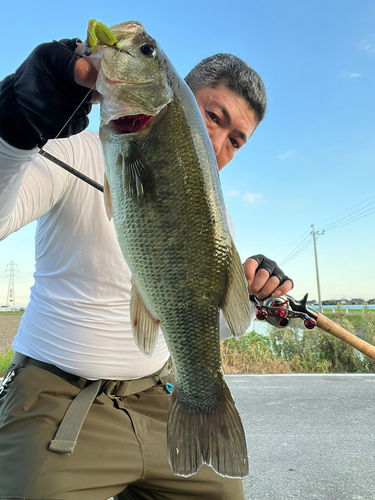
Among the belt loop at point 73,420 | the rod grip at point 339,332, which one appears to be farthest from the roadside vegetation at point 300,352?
the belt loop at point 73,420

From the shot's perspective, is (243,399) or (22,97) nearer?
(22,97)

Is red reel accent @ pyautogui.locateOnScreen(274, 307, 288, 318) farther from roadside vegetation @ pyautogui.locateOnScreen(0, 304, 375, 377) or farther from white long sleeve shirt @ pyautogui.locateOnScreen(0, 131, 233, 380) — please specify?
roadside vegetation @ pyautogui.locateOnScreen(0, 304, 375, 377)

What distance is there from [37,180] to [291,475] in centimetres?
220

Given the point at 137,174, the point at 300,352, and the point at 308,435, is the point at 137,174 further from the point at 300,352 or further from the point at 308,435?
the point at 300,352

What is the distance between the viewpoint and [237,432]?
0.95m

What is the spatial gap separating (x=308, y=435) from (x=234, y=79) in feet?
8.20

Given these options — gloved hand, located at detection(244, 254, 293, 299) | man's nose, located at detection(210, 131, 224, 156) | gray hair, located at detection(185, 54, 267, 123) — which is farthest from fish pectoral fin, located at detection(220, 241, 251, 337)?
gray hair, located at detection(185, 54, 267, 123)

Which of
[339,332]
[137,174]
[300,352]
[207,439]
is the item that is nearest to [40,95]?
[137,174]

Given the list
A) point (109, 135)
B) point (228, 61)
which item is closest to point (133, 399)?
point (109, 135)

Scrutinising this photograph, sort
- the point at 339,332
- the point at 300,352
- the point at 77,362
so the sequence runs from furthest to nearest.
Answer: the point at 300,352
the point at 339,332
the point at 77,362

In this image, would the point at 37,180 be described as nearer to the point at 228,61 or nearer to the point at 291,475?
the point at 228,61

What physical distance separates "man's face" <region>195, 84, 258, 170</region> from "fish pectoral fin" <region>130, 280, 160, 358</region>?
1.09 m

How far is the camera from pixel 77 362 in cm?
130

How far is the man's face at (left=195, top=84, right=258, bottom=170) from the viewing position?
5.87 feet
